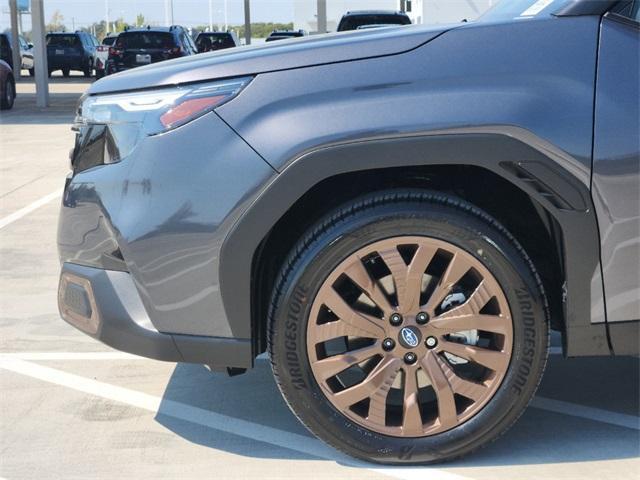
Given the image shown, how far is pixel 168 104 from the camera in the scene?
3.35m

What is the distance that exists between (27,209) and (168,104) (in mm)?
5736

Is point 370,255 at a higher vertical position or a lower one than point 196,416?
higher

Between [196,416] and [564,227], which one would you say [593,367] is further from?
[196,416]

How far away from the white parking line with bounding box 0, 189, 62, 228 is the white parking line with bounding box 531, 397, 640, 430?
5.22 m

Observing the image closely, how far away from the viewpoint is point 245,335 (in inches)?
132

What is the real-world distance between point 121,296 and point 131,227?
0.25 m

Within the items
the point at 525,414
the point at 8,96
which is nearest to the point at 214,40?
the point at 8,96

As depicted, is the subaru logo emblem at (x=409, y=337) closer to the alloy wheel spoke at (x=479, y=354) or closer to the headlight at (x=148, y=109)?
the alloy wheel spoke at (x=479, y=354)

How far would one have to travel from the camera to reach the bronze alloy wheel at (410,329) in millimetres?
3311

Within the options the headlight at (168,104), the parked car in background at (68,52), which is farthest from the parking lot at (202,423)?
the parked car in background at (68,52)

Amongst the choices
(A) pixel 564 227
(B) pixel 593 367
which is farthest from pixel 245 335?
(B) pixel 593 367

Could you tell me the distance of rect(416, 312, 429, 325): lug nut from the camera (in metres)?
3.35

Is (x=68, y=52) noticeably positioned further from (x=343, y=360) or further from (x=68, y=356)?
(x=343, y=360)

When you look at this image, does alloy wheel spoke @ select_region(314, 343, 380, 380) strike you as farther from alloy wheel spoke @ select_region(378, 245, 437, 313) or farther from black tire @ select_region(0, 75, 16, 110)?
black tire @ select_region(0, 75, 16, 110)
